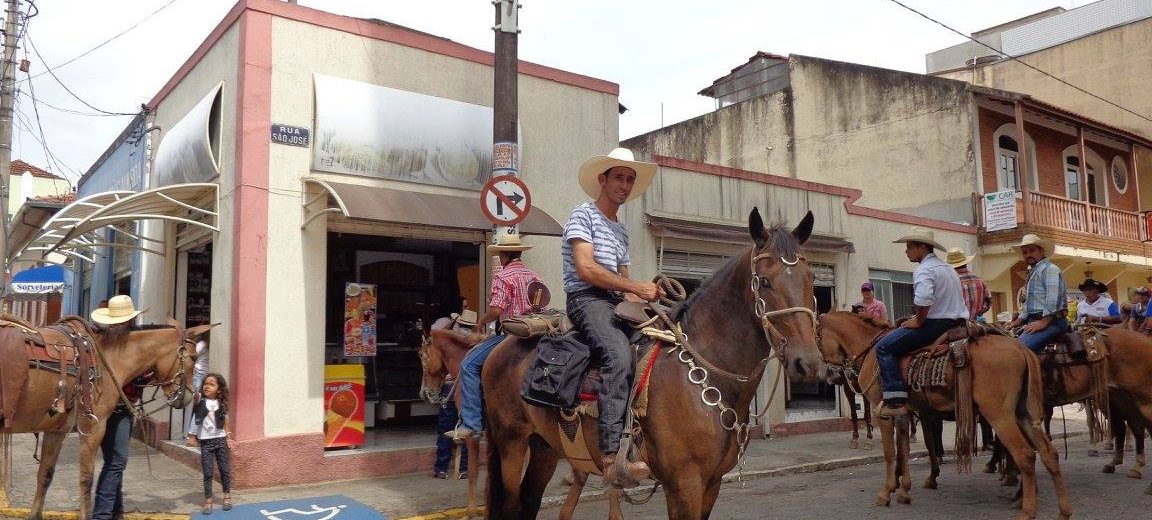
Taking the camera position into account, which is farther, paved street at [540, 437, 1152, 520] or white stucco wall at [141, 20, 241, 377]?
white stucco wall at [141, 20, 241, 377]

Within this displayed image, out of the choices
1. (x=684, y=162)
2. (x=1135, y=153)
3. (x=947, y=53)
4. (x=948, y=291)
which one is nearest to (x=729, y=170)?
(x=684, y=162)

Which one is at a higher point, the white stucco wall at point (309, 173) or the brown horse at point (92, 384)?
the white stucco wall at point (309, 173)

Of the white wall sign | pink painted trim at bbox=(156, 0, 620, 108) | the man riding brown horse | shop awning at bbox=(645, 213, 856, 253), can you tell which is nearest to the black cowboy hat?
shop awning at bbox=(645, 213, 856, 253)

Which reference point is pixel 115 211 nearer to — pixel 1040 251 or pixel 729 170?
pixel 729 170

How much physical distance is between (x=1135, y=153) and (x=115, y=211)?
25920 millimetres

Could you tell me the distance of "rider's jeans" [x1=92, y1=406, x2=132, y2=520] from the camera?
21.7 feet

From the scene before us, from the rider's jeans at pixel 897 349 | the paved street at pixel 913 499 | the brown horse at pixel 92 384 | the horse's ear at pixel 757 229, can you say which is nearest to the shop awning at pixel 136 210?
the brown horse at pixel 92 384

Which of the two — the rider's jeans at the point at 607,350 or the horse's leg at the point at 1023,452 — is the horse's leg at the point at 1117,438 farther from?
the rider's jeans at the point at 607,350

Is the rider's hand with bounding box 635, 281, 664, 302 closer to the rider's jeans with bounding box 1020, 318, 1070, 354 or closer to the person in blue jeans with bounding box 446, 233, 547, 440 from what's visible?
the person in blue jeans with bounding box 446, 233, 547, 440

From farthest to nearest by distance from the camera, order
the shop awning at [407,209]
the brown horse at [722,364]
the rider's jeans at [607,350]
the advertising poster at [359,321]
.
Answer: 1. the advertising poster at [359,321]
2. the shop awning at [407,209]
3. the rider's jeans at [607,350]
4. the brown horse at [722,364]

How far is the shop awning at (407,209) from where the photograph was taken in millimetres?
8602

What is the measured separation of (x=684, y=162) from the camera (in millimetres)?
12352

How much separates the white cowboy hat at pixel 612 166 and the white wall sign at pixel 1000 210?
15578 millimetres

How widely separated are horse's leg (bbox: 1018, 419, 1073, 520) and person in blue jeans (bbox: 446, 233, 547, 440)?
4.46 meters
